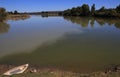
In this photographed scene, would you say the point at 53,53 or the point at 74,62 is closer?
the point at 74,62

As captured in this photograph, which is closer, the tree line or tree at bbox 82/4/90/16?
the tree line

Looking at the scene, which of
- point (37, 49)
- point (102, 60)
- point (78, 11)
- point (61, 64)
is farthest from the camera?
point (78, 11)

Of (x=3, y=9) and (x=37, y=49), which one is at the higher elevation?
(x=3, y=9)

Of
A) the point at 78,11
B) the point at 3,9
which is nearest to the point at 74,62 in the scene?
the point at 3,9

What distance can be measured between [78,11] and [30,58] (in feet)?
284

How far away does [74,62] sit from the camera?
10750mm

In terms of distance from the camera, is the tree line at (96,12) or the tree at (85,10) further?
the tree at (85,10)

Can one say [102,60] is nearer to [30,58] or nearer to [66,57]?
[66,57]

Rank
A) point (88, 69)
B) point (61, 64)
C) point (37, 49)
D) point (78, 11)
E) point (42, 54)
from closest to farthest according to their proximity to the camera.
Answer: point (88, 69) < point (61, 64) < point (42, 54) < point (37, 49) < point (78, 11)

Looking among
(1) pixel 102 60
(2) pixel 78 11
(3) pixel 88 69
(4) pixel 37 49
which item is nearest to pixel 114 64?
(1) pixel 102 60

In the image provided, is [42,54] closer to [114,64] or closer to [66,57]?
[66,57]

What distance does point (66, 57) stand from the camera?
1180cm

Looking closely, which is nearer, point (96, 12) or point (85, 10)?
point (96, 12)

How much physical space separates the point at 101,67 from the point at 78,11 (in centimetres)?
8789
